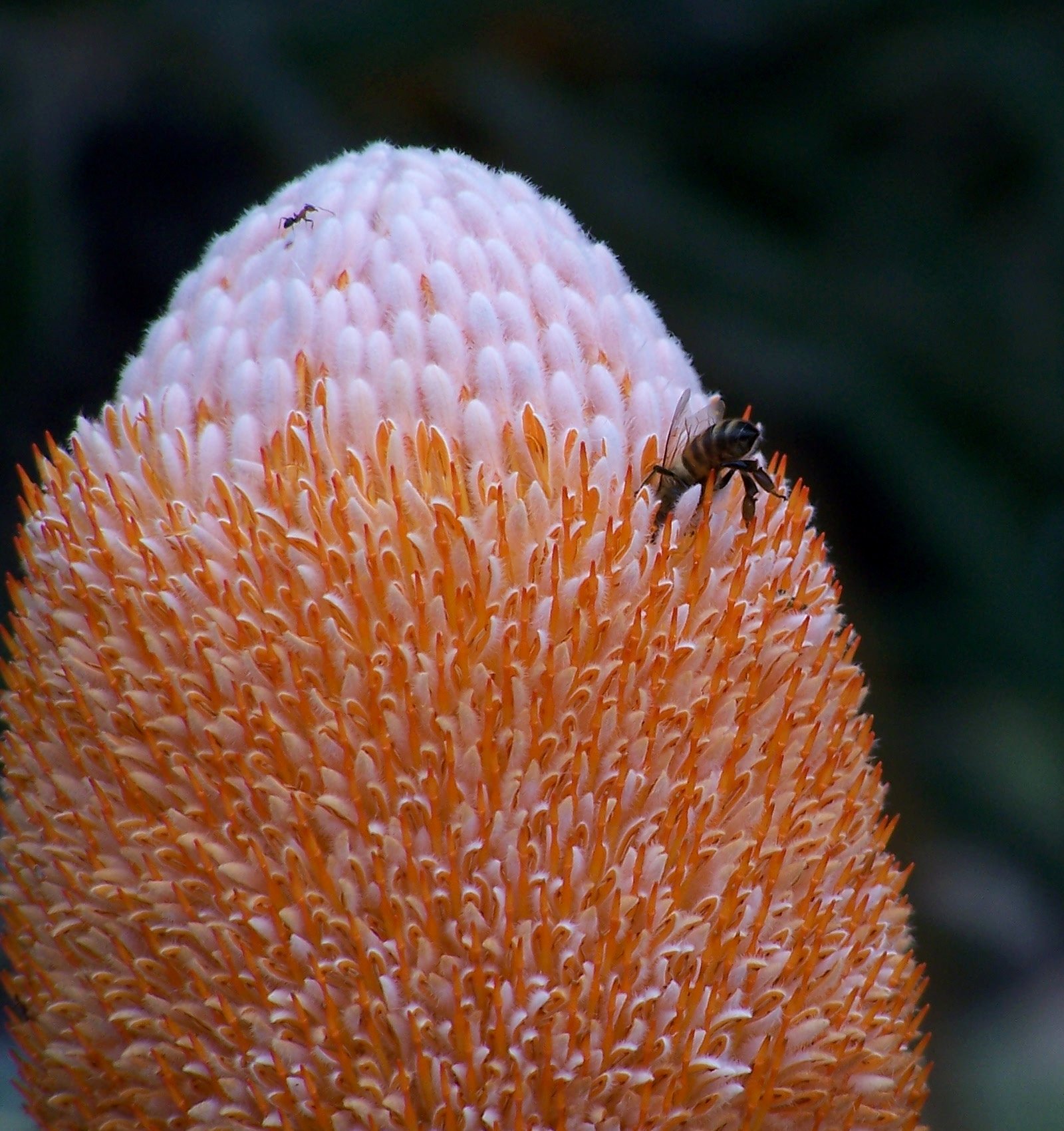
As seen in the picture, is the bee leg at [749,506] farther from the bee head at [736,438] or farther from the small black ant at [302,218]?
the small black ant at [302,218]

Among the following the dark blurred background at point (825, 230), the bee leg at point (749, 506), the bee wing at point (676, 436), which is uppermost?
the dark blurred background at point (825, 230)

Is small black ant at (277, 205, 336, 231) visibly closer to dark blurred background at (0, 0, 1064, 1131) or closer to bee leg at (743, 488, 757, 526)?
bee leg at (743, 488, 757, 526)

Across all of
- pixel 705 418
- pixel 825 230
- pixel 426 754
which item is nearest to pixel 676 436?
pixel 705 418

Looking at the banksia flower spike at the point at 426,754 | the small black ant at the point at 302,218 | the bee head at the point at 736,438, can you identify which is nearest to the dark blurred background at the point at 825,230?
the small black ant at the point at 302,218

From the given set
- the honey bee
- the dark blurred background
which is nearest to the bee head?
the honey bee

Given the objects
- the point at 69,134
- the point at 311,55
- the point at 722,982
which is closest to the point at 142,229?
the point at 69,134
